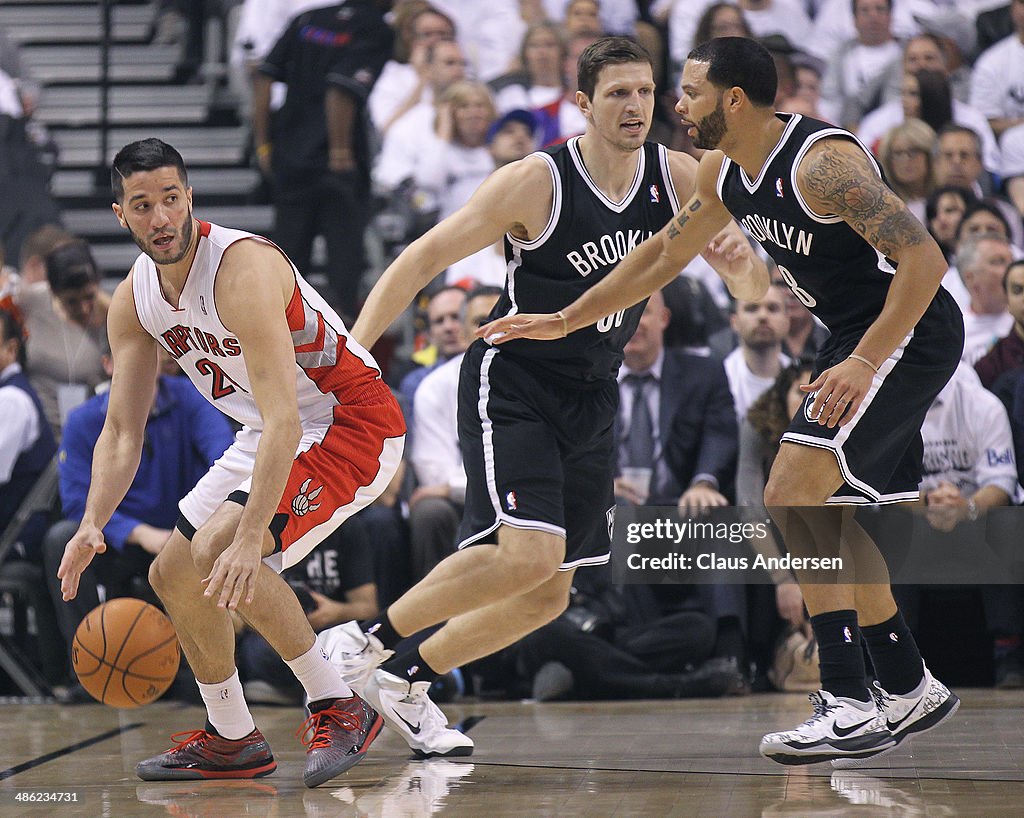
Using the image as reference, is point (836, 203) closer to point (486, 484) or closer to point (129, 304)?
point (486, 484)

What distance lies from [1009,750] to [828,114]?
5.44 meters

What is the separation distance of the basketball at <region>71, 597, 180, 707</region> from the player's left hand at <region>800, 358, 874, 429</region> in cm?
236

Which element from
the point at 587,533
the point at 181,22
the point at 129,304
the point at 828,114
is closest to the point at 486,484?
the point at 587,533

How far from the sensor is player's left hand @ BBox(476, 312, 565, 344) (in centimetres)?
447

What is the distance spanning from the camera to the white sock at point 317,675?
4.17m

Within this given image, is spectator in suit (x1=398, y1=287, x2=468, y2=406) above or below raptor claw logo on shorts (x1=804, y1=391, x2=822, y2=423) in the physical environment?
below

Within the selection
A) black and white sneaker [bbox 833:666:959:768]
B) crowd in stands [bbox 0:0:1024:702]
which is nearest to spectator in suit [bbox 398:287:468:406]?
crowd in stands [bbox 0:0:1024:702]

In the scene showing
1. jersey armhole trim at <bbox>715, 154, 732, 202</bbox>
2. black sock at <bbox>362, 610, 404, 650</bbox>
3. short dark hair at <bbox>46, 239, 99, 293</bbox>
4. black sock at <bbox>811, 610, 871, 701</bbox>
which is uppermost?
jersey armhole trim at <bbox>715, 154, 732, 202</bbox>

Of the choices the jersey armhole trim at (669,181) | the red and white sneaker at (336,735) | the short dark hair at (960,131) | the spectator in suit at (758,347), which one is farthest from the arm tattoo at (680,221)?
the short dark hair at (960,131)

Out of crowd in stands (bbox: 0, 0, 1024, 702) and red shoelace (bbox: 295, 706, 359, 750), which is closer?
red shoelace (bbox: 295, 706, 359, 750)

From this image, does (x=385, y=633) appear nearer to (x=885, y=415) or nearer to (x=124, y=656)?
(x=124, y=656)

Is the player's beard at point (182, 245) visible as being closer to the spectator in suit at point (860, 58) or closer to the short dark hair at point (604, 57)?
the short dark hair at point (604, 57)

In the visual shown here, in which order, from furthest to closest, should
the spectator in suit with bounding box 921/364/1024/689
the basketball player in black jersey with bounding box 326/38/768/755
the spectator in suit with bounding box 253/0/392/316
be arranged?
the spectator in suit with bounding box 253/0/392/316
the spectator in suit with bounding box 921/364/1024/689
the basketball player in black jersey with bounding box 326/38/768/755

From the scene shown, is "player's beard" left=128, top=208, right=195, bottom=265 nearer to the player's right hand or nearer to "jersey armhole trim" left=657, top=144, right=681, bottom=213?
the player's right hand
